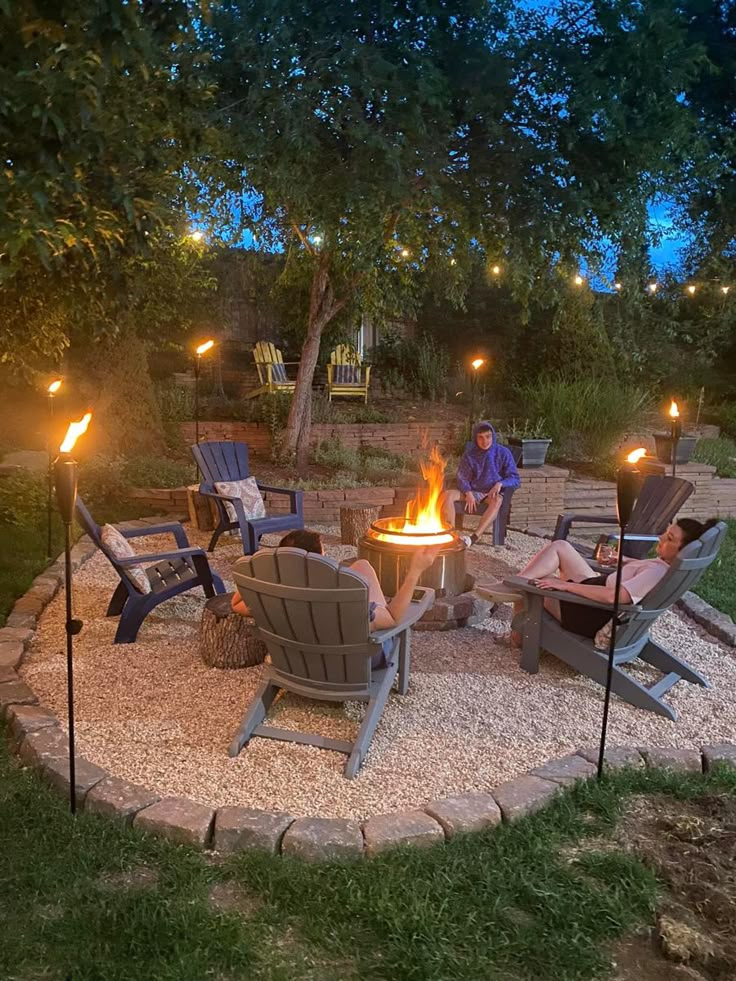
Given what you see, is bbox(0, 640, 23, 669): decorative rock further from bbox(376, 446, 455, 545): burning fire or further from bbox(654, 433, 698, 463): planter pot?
bbox(654, 433, 698, 463): planter pot

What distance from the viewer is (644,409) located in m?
10.8

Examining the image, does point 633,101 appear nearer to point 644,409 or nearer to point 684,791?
point 644,409

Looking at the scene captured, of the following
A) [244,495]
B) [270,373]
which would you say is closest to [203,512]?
[244,495]

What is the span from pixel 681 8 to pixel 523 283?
19.2 feet

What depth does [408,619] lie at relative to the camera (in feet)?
11.3

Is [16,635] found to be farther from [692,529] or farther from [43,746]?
[692,529]

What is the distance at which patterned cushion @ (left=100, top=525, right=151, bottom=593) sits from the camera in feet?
13.9

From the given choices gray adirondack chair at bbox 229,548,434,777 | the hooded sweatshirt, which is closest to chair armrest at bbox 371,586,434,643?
gray adirondack chair at bbox 229,548,434,777

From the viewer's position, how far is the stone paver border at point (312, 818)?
8.07ft

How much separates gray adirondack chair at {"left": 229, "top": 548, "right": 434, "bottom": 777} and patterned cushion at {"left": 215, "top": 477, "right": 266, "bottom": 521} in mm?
3132

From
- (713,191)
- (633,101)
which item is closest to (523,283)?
(633,101)

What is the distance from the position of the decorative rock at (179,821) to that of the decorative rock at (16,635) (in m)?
1.91

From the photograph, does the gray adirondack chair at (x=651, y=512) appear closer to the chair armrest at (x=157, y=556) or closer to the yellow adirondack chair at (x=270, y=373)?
the chair armrest at (x=157, y=556)

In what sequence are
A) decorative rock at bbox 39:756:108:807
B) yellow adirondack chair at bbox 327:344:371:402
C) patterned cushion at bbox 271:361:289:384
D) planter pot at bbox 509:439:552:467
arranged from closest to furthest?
decorative rock at bbox 39:756:108:807 < planter pot at bbox 509:439:552:467 < patterned cushion at bbox 271:361:289:384 < yellow adirondack chair at bbox 327:344:371:402
